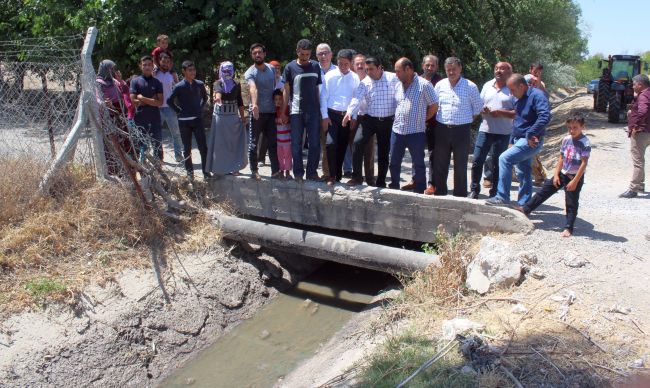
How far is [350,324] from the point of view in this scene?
6.84 m

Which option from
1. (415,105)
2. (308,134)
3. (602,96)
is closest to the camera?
(415,105)

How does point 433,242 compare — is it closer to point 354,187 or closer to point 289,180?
point 354,187

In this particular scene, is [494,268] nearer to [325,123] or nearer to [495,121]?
[495,121]

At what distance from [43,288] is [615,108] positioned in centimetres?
1670

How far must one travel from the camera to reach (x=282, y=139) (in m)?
7.57

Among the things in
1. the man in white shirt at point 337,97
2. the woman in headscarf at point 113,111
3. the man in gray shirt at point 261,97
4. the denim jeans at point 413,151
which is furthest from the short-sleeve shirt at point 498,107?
the woman in headscarf at point 113,111

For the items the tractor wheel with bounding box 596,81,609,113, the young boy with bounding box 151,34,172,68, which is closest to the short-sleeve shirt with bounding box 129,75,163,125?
the young boy with bounding box 151,34,172,68

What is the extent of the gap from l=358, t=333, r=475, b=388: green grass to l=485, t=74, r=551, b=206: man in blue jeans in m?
2.36

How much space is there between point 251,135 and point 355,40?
5795mm

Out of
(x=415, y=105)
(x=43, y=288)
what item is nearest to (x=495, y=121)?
(x=415, y=105)

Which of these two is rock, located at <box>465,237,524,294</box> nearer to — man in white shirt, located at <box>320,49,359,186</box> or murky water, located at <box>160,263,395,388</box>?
murky water, located at <box>160,263,395,388</box>

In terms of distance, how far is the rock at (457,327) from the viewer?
4754 millimetres

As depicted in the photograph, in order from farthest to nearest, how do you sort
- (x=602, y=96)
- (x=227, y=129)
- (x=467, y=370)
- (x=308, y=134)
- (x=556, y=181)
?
1. (x=602, y=96)
2. (x=227, y=129)
3. (x=308, y=134)
4. (x=556, y=181)
5. (x=467, y=370)

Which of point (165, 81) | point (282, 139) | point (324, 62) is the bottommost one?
point (282, 139)
